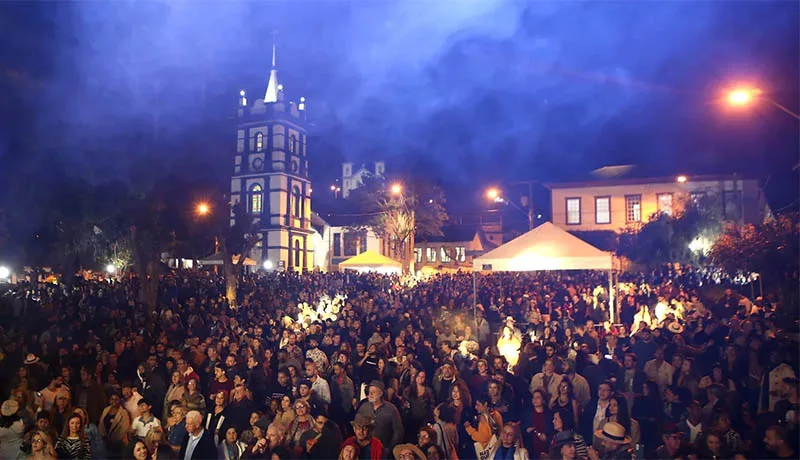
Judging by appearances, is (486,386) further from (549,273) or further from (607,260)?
(549,273)

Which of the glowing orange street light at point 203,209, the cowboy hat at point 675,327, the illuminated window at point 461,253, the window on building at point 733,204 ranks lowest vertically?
the cowboy hat at point 675,327

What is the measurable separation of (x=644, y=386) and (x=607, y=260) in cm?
567

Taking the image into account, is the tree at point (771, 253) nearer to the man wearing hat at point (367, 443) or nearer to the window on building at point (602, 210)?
the man wearing hat at point (367, 443)

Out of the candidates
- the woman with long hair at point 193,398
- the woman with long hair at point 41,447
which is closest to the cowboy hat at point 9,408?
the woman with long hair at point 41,447

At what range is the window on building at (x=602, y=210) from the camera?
31250 mm

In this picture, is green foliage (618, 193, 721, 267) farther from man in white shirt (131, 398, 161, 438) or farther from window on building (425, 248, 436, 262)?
man in white shirt (131, 398, 161, 438)

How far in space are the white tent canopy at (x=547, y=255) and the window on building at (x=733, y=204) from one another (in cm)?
1739

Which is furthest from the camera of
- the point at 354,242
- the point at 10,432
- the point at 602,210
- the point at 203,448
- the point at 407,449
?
the point at 354,242

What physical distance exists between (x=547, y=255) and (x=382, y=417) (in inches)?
272

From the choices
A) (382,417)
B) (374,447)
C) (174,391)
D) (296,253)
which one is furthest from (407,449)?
(296,253)

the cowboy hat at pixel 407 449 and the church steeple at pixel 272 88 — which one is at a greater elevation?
the church steeple at pixel 272 88

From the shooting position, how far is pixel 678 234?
24.8 meters

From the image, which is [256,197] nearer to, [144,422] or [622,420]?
[144,422]

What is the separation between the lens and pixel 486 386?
6660mm
